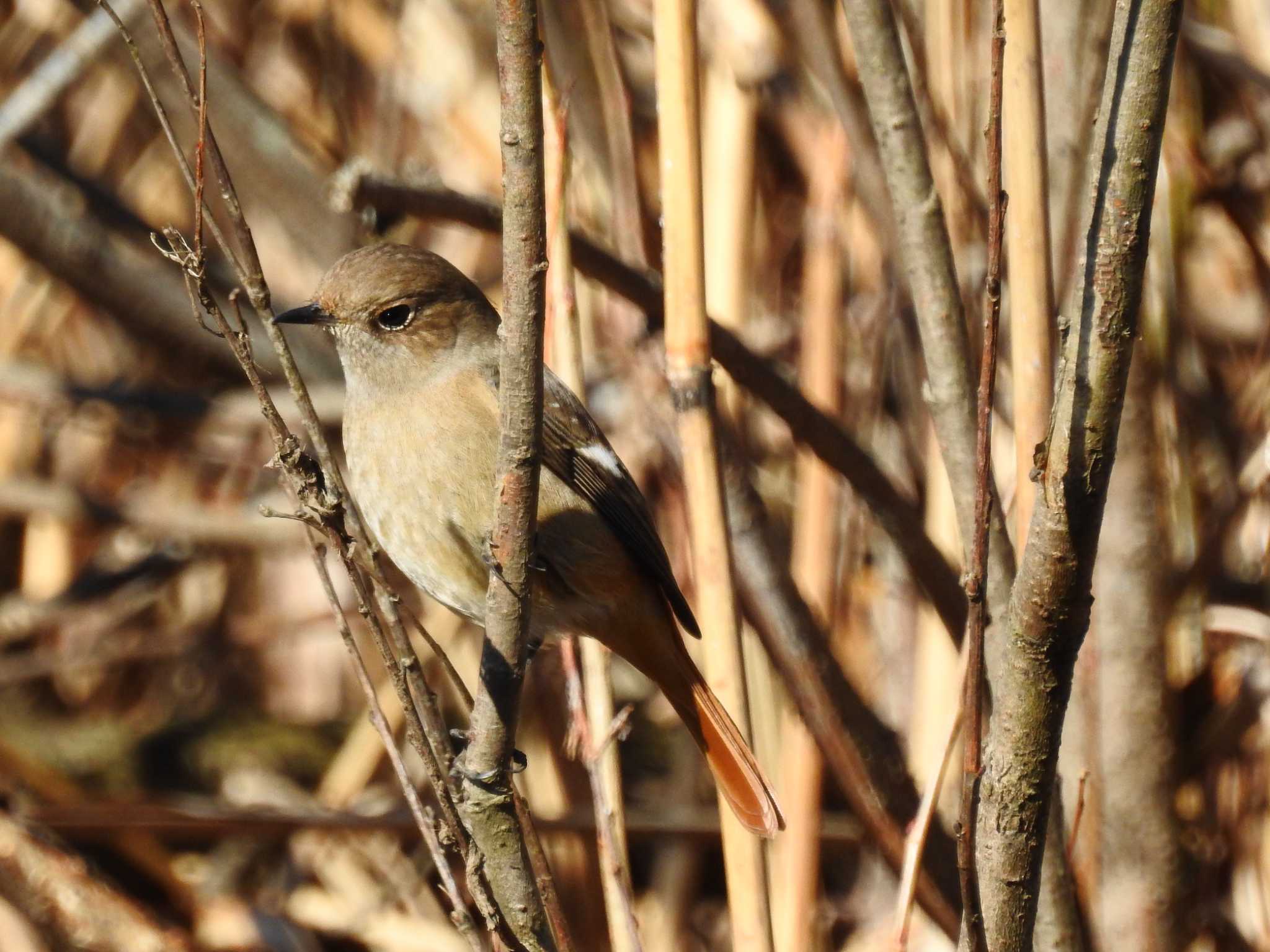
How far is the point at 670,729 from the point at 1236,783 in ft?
5.99

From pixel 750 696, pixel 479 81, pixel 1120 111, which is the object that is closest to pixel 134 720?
pixel 479 81

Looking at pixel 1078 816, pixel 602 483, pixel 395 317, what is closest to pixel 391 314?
pixel 395 317

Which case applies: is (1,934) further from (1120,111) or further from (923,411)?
(1120,111)

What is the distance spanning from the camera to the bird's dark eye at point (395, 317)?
8.89ft

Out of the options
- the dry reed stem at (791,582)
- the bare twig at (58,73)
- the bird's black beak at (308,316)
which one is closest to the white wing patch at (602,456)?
the dry reed stem at (791,582)

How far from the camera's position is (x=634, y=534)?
268cm

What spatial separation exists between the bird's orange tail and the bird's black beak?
3.20ft

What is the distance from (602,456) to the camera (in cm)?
275

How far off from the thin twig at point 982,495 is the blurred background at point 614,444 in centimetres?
47

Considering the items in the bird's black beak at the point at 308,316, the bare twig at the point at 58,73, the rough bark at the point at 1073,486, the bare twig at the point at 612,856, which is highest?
the bare twig at the point at 58,73

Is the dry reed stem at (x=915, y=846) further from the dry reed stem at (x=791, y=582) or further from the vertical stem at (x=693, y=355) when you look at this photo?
the dry reed stem at (x=791, y=582)

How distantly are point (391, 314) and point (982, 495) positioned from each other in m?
1.55

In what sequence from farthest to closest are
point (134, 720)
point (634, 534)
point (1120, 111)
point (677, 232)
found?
point (134, 720) → point (634, 534) → point (677, 232) → point (1120, 111)

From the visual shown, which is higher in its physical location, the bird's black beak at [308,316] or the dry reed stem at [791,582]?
the bird's black beak at [308,316]
